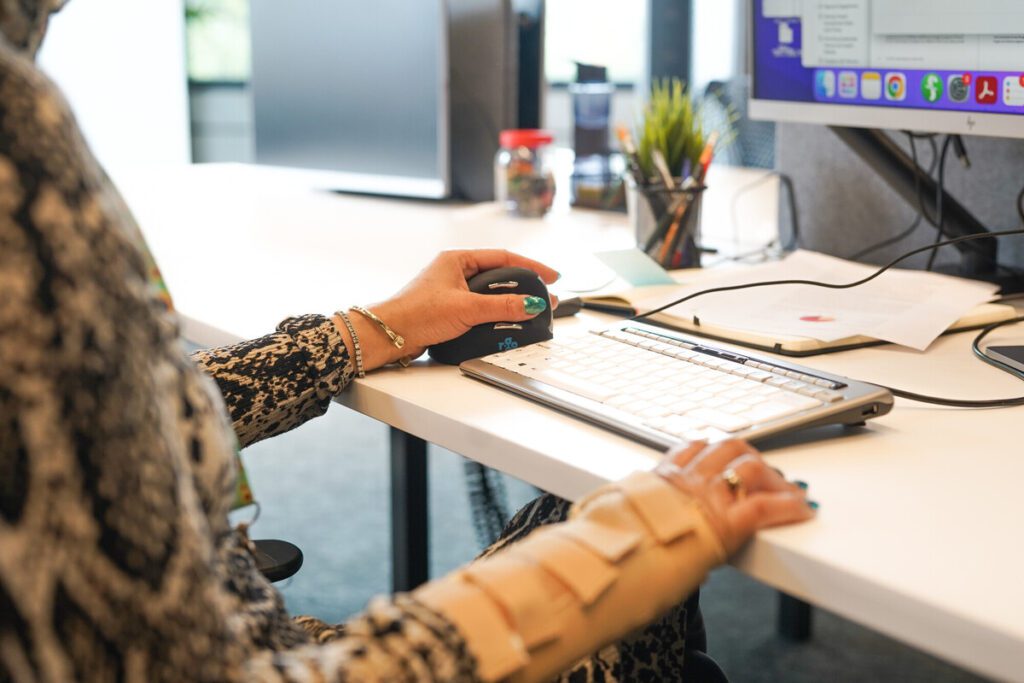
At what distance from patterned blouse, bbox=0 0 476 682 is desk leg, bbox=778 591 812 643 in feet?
4.34

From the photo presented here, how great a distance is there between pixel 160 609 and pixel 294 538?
1.71 metres

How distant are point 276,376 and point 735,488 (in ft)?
1.29

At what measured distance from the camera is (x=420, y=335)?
32.7 inches

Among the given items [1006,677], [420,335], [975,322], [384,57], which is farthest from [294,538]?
[1006,677]

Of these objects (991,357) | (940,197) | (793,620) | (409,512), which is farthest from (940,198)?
(793,620)

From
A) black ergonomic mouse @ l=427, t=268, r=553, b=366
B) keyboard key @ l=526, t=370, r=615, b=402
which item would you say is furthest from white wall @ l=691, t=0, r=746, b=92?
keyboard key @ l=526, t=370, r=615, b=402

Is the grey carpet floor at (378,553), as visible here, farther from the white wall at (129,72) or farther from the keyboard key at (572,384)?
the white wall at (129,72)

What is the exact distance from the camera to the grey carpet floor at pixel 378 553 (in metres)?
1.60

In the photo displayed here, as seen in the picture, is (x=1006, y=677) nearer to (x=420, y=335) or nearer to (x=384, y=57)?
(x=420, y=335)

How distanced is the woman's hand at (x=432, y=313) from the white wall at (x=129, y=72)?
3.16 metres

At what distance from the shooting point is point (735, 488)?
537 mm

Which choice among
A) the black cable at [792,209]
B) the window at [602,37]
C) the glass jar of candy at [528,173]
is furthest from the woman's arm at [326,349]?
the window at [602,37]

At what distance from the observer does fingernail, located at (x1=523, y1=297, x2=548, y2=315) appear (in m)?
0.82

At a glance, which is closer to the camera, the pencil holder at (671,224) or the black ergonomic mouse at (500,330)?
the black ergonomic mouse at (500,330)
